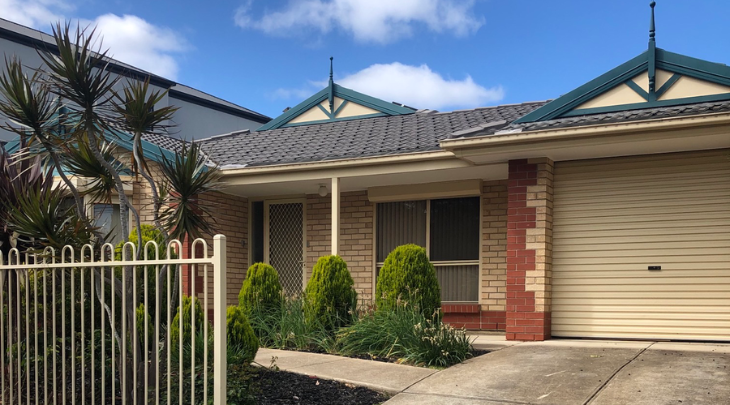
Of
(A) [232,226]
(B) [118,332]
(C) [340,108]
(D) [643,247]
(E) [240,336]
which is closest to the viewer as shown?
(B) [118,332]

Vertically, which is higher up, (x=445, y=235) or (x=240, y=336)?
(x=445, y=235)

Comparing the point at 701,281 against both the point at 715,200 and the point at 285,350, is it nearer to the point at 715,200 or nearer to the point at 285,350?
the point at 715,200

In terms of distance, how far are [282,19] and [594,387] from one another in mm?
14223

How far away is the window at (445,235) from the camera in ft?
38.6

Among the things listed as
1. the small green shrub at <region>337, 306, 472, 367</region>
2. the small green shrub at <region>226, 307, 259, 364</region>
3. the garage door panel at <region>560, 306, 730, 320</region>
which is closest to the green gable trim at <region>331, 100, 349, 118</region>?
the small green shrub at <region>337, 306, 472, 367</region>

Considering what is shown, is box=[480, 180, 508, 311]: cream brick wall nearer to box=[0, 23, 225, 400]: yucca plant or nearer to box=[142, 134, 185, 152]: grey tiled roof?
box=[142, 134, 185, 152]: grey tiled roof

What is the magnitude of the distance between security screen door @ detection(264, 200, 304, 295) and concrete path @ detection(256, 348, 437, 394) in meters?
4.78

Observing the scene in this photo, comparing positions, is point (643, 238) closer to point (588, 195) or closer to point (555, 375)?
point (588, 195)

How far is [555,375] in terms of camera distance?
677cm

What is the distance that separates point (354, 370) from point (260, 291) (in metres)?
3.02

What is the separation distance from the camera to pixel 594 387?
626cm

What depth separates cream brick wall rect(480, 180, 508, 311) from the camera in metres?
11.3

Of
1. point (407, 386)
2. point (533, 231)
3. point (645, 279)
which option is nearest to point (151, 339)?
point (407, 386)

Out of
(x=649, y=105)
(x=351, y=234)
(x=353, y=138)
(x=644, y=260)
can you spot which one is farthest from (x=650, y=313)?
(x=353, y=138)
